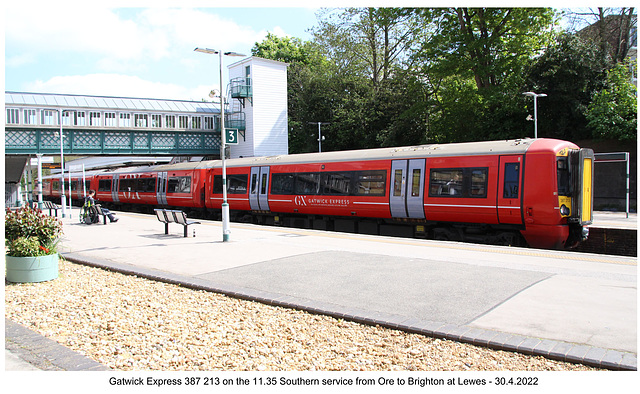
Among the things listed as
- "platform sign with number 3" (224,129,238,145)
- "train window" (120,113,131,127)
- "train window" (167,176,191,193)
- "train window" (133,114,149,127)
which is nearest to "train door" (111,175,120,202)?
"train window" (167,176,191,193)

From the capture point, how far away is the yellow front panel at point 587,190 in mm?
12719

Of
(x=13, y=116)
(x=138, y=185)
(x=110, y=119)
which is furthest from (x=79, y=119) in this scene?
(x=138, y=185)

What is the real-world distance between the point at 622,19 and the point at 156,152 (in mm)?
38298

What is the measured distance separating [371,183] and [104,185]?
25.9 m

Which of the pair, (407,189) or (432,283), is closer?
(432,283)

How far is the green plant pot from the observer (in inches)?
323

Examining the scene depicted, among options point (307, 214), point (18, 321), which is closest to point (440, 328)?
point (18, 321)

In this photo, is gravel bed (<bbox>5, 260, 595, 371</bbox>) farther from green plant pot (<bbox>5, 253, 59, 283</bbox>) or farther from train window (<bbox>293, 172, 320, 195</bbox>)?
train window (<bbox>293, 172, 320, 195</bbox>)

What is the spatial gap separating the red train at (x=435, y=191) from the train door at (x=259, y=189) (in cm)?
4

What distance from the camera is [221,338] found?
5285mm

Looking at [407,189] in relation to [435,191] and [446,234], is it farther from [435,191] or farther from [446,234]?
[446,234]

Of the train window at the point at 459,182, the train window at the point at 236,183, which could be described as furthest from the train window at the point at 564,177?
the train window at the point at 236,183

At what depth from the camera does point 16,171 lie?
45.4 metres

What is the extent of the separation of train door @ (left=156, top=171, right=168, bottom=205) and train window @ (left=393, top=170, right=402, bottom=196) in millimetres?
16043
